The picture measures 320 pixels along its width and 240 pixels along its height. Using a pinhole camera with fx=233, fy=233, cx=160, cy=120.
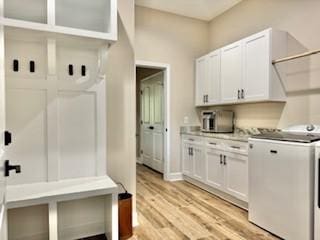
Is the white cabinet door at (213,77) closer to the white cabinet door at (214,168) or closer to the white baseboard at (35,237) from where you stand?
the white cabinet door at (214,168)

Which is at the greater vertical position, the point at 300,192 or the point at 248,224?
the point at 300,192

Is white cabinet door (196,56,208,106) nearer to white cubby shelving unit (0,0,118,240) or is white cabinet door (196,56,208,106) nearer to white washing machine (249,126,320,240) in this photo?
white washing machine (249,126,320,240)

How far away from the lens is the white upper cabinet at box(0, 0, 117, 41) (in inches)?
69.4

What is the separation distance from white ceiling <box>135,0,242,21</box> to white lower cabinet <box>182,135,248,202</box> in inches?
88.6

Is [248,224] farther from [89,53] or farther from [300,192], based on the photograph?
[89,53]

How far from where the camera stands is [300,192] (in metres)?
2.06

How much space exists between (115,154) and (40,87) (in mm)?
948

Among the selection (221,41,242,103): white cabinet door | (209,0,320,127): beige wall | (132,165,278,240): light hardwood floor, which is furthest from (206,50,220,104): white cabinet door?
(132,165,278,240): light hardwood floor

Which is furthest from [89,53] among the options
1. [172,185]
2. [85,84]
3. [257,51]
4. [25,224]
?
[172,185]

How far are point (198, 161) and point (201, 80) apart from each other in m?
1.47

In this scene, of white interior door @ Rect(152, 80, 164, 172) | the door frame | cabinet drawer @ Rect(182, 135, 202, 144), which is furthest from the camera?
white interior door @ Rect(152, 80, 164, 172)

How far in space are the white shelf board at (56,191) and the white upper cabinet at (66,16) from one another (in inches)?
48.1

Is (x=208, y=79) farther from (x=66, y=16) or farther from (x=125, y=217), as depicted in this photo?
(x=125, y=217)

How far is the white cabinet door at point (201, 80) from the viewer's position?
4152mm
